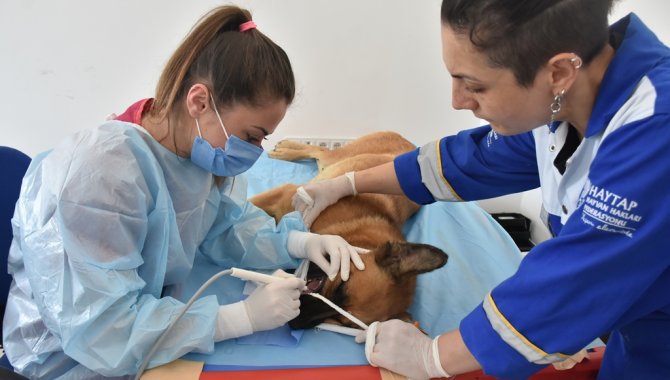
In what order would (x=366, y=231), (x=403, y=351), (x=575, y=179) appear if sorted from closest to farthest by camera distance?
(x=575, y=179)
(x=403, y=351)
(x=366, y=231)

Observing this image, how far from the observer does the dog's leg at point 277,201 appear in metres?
2.08

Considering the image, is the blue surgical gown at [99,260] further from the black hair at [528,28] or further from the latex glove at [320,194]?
the black hair at [528,28]

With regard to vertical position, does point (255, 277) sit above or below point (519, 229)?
above

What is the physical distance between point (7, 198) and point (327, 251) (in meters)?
1.06

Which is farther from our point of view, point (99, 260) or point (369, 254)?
point (369, 254)

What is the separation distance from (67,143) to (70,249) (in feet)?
0.91

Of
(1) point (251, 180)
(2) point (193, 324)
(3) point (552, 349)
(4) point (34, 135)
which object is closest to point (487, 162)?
(3) point (552, 349)

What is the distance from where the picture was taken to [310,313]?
131 centimetres

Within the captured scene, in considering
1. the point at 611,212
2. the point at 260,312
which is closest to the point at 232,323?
the point at 260,312

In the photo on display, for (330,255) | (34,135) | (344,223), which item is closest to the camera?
(330,255)

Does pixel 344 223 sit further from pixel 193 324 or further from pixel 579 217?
pixel 579 217

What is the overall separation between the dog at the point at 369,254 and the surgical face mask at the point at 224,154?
1.54ft

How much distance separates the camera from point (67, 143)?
3.45 feet

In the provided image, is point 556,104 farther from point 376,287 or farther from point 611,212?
point 376,287
